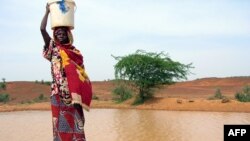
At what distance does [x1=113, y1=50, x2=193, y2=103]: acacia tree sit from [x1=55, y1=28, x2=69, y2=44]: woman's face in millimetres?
19630

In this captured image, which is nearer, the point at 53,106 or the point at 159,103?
the point at 53,106

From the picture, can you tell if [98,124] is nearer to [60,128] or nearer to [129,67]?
[129,67]

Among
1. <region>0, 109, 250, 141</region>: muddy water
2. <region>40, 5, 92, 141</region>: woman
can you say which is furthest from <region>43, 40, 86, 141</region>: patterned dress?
<region>0, 109, 250, 141</region>: muddy water

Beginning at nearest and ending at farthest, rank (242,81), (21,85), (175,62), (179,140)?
(179,140), (175,62), (21,85), (242,81)

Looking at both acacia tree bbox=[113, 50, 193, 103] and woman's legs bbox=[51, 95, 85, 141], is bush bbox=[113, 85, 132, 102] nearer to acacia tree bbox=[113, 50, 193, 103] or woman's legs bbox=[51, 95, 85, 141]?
acacia tree bbox=[113, 50, 193, 103]

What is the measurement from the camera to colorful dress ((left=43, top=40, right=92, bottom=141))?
4.29 metres

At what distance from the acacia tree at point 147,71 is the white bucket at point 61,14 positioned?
1965cm

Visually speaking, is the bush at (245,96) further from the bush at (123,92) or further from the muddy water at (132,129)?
the muddy water at (132,129)

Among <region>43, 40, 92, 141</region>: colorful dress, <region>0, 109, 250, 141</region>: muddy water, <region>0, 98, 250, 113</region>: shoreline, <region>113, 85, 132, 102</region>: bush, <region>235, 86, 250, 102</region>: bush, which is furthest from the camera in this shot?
<region>113, 85, 132, 102</region>: bush

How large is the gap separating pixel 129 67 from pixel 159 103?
2704mm

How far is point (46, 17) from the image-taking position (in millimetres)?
4406

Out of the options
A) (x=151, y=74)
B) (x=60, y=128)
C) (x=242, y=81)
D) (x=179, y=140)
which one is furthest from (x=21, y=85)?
(x=60, y=128)

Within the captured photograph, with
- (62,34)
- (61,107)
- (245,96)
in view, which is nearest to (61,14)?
(62,34)

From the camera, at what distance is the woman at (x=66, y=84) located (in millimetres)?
4297
